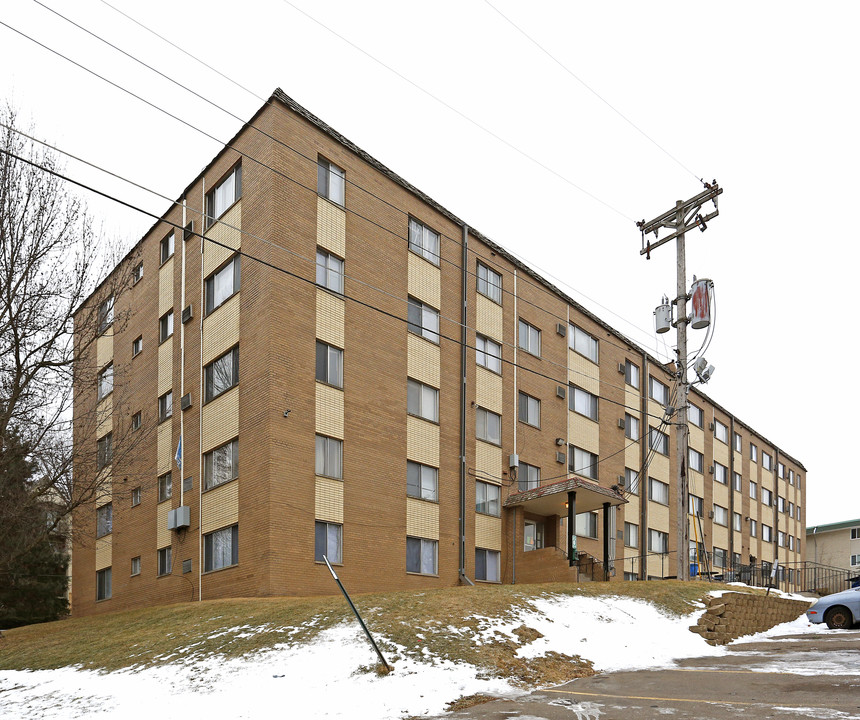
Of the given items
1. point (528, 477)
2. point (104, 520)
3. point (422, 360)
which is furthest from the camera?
point (104, 520)

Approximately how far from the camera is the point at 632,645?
1650cm

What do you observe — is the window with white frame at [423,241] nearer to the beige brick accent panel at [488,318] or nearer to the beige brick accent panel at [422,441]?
the beige brick accent panel at [488,318]

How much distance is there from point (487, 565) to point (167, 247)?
16.6 meters

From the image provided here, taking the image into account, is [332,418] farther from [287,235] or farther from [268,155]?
[268,155]

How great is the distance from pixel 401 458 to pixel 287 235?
7811 millimetres

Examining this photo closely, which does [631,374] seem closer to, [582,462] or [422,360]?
[582,462]

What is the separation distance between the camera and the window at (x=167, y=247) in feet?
106

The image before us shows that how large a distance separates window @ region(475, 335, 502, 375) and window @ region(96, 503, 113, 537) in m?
15.4

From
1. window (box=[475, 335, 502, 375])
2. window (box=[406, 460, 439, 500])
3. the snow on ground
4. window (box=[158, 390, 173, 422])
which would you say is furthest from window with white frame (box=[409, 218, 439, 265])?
the snow on ground

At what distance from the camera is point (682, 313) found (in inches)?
1033

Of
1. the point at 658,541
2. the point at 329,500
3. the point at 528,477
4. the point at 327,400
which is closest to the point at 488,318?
the point at 528,477

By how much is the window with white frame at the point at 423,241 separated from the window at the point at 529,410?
6866 mm

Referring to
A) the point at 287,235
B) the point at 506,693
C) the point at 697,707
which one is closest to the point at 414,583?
the point at 287,235

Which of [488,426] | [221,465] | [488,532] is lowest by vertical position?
[488,532]
